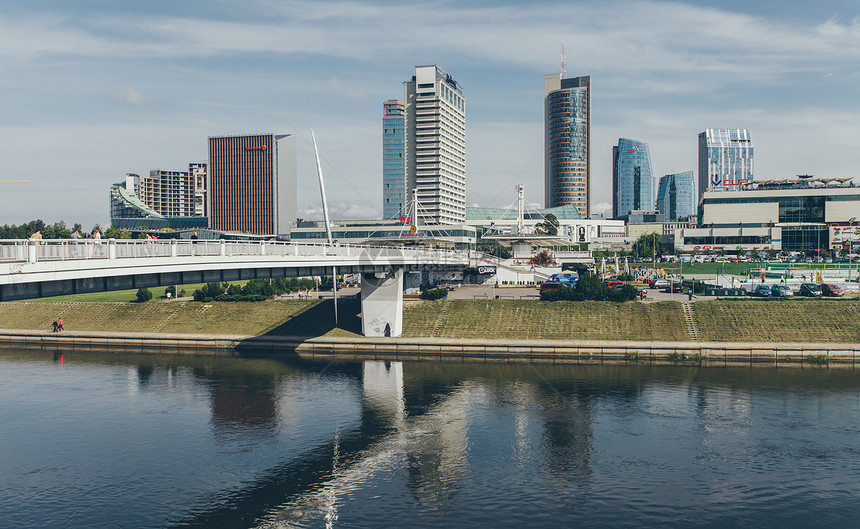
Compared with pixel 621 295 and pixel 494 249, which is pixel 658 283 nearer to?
pixel 621 295

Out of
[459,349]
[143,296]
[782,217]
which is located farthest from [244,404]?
[782,217]

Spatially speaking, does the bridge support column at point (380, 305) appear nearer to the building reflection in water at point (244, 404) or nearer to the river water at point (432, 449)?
the river water at point (432, 449)

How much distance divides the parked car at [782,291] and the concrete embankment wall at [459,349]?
1330cm

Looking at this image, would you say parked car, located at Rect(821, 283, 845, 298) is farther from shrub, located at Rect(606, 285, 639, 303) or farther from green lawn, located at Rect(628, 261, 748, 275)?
green lawn, located at Rect(628, 261, 748, 275)

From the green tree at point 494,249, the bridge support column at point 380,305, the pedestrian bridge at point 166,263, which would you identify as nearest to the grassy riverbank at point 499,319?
the bridge support column at point 380,305

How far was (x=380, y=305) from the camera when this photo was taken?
6488 centimetres

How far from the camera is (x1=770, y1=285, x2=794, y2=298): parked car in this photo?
6962 centimetres

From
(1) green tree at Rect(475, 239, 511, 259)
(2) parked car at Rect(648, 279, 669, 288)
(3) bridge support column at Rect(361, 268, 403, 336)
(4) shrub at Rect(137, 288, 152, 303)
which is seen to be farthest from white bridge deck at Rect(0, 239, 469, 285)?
(1) green tree at Rect(475, 239, 511, 259)

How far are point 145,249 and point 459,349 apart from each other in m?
34.0

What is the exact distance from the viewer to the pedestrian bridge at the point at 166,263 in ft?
91.3

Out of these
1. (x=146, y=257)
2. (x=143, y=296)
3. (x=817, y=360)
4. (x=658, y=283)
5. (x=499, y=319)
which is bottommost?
(x=817, y=360)

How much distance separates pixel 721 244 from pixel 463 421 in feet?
491

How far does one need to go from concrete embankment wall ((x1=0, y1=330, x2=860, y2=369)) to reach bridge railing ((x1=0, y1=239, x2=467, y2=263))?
11.5m

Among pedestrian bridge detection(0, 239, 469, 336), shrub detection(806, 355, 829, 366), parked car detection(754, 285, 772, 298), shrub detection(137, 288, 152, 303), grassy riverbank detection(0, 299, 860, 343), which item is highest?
pedestrian bridge detection(0, 239, 469, 336)
